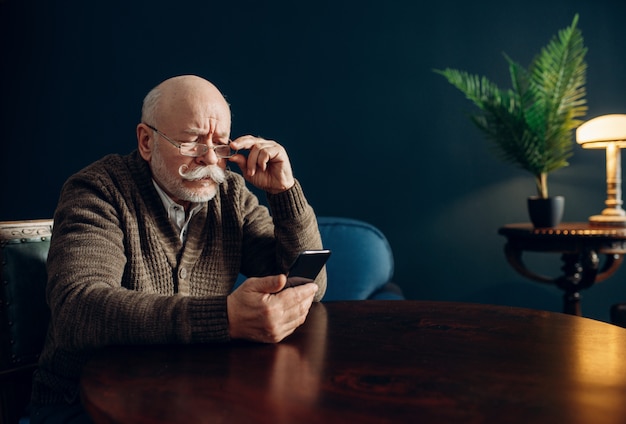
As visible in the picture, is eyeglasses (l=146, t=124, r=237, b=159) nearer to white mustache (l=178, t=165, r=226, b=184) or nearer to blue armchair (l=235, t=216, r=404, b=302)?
white mustache (l=178, t=165, r=226, b=184)

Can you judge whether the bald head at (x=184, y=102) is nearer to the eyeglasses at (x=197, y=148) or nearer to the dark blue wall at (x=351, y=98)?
the eyeglasses at (x=197, y=148)

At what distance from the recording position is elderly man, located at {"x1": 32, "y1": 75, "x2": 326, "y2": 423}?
1009 millimetres

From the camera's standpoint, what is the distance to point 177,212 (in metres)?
1.52

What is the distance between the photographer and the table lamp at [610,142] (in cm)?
239

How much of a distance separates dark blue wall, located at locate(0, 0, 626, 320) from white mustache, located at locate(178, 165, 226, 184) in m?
1.45

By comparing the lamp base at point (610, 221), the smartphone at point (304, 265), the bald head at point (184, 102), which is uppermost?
the bald head at point (184, 102)

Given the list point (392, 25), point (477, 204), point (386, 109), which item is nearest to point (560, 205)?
point (477, 204)

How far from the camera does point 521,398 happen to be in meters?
0.73

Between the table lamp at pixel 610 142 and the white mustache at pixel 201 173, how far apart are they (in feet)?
5.79

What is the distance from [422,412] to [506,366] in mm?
242

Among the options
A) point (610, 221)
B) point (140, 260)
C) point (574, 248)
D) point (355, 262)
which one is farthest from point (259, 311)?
point (610, 221)

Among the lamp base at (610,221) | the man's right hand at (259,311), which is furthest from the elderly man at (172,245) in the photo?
the lamp base at (610,221)

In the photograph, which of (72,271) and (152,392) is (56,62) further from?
(152,392)

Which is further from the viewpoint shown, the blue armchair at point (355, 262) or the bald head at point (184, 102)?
the blue armchair at point (355, 262)
